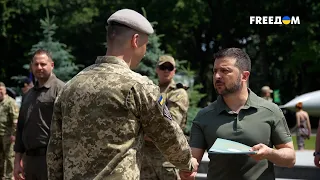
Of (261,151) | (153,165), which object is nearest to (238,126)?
(261,151)

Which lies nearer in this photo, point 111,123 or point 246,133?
point 111,123

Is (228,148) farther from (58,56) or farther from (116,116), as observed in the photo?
(58,56)

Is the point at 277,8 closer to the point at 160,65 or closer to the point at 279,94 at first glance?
the point at 279,94

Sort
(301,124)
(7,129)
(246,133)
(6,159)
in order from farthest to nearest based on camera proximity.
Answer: (301,124)
(6,159)
(7,129)
(246,133)

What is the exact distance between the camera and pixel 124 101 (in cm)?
353

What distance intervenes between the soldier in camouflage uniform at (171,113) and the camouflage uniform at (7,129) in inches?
209

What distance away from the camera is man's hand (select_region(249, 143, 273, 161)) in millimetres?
4090

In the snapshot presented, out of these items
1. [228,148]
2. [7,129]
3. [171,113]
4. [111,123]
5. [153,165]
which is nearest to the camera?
[111,123]

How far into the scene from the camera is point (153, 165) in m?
6.84

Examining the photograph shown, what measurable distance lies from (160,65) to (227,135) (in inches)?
134

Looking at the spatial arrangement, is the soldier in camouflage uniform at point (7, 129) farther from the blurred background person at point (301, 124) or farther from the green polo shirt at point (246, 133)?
the blurred background person at point (301, 124)

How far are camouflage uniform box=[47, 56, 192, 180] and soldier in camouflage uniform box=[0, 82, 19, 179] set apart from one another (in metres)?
8.99

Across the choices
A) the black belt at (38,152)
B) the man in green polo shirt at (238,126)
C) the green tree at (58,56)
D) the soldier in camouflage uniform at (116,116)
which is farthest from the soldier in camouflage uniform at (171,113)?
the green tree at (58,56)

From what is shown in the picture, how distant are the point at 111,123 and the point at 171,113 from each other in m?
3.99
